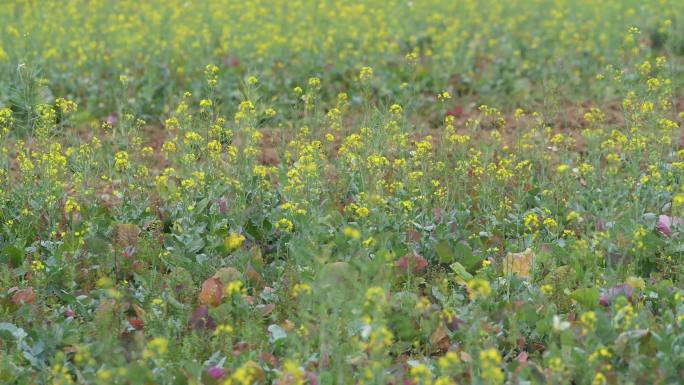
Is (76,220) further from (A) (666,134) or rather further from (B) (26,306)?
(A) (666,134)

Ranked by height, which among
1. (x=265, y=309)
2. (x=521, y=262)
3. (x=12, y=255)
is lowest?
(x=521, y=262)

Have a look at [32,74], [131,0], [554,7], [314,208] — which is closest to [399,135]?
[314,208]

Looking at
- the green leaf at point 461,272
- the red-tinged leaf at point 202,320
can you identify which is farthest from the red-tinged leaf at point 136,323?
the green leaf at point 461,272

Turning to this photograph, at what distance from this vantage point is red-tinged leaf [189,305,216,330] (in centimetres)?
394

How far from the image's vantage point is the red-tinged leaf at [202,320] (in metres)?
3.94

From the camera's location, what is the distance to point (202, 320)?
3945 mm

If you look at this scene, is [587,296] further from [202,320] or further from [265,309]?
[202,320]

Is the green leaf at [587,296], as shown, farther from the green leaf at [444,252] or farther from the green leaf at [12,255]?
the green leaf at [12,255]

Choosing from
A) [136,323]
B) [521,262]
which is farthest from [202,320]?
[521,262]

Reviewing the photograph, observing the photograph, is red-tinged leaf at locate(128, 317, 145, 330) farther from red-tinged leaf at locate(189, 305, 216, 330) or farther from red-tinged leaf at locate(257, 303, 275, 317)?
red-tinged leaf at locate(257, 303, 275, 317)

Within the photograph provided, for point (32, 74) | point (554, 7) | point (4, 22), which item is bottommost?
point (554, 7)

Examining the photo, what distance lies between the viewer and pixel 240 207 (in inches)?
186

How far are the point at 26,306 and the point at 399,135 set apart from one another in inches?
78.4

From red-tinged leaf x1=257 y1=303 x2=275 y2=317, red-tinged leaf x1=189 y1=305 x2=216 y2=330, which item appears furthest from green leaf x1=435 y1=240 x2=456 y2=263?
red-tinged leaf x1=189 y1=305 x2=216 y2=330
